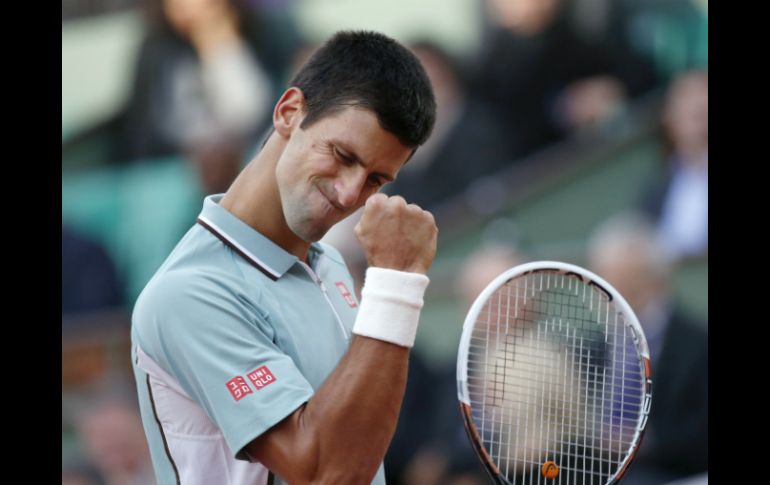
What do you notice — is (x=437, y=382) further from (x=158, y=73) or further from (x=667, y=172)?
(x=158, y=73)

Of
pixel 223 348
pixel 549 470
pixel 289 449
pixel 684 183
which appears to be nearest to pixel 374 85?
pixel 223 348

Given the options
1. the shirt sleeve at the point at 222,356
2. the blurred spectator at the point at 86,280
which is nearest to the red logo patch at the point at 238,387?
the shirt sleeve at the point at 222,356

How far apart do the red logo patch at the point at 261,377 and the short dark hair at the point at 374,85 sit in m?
0.56

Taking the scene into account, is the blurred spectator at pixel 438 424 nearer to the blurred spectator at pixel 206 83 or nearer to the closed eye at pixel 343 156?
the blurred spectator at pixel 206 83

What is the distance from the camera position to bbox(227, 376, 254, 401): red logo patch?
6.71 ft

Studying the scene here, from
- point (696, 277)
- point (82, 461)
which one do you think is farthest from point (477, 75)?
point (82, 461)

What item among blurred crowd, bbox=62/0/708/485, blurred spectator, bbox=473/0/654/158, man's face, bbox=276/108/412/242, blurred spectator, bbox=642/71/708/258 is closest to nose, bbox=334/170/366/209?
man's face, bbox=276/108/412/242

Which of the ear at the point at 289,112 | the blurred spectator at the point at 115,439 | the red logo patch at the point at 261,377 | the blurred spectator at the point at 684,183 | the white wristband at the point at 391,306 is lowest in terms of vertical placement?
the blurred spectator at the point at 115,439

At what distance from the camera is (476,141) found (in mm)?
6035

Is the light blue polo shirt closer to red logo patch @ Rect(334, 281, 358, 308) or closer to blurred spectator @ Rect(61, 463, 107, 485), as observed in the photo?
red logo patch @ Rect(334, 281, 358, 308)

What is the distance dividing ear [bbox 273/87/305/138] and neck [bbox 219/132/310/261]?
1.7 inches

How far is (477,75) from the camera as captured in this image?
6.15 meters

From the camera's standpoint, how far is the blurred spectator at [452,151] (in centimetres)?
602

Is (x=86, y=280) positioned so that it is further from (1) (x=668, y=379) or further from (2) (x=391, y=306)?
(2) (x=391, y=306)
